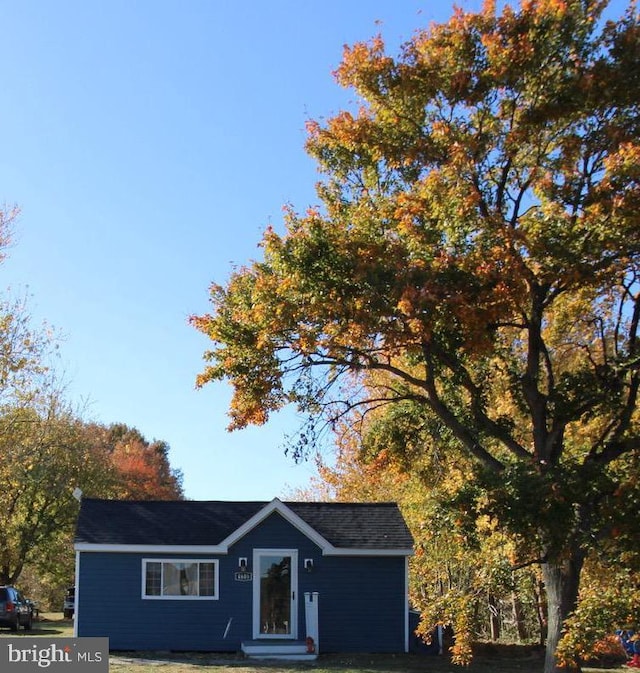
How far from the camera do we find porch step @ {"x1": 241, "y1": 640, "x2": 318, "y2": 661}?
20.2m

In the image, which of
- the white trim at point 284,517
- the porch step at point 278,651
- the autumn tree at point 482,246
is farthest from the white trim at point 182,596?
the autumn tree at point 482,246

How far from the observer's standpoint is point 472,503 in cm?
1266

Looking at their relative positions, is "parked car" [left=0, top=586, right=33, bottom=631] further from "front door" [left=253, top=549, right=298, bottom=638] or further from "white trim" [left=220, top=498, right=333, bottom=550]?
"front door" [left=253, top=549, right=298, bottom=638]

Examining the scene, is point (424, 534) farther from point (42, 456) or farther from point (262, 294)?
point (42, 456)

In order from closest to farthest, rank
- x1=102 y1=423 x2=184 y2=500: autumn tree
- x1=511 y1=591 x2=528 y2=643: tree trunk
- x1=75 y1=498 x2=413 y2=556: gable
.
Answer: x1=75 y1=498 x2=413 y2=556: gable, x1=511 y1=591 x2=528 y2=643: tree trunk, x1=102 y1=423 x2=184 y2=500: autumn tree

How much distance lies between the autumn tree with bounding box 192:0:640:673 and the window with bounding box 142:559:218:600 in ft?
28.0

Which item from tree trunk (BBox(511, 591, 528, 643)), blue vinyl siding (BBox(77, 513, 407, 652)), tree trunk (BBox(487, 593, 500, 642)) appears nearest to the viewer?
blue vinyl siding (BBox(77, 513, 407, 652))

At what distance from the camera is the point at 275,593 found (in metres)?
21.4

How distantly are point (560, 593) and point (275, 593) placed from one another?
9993 millimetres

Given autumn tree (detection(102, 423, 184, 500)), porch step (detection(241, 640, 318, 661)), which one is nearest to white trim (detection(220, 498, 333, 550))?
porch step (detection(241, 640, 318, 661))

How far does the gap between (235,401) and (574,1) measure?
316 inches

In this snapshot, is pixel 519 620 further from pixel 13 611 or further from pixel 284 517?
pixel 13 611

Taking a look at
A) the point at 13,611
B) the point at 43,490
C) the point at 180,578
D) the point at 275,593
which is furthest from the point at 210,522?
the point at 43,490

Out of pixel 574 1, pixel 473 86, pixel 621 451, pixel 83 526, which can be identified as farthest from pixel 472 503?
pixel 83 526
